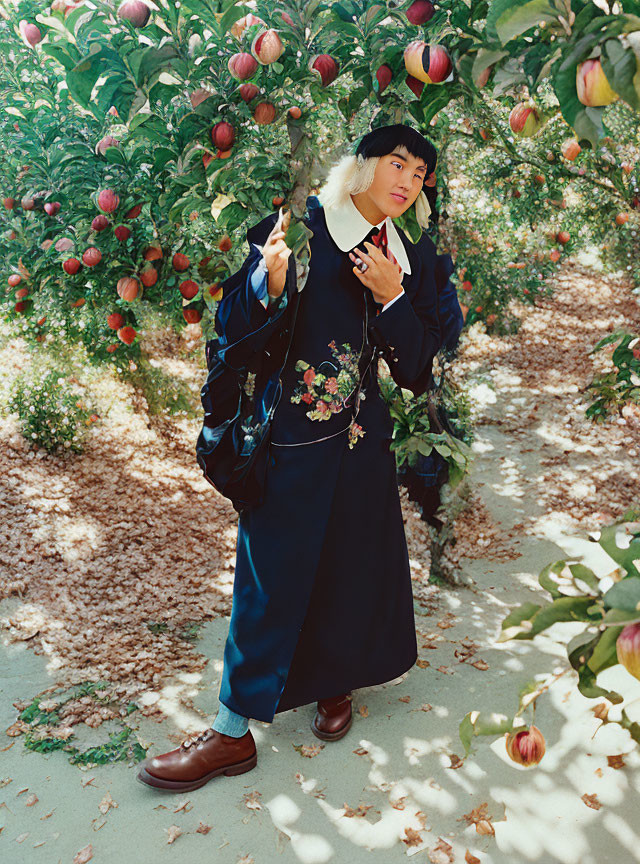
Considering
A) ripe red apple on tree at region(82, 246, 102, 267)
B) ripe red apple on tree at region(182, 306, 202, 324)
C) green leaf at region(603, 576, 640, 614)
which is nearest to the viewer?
green leaf at region(603, 576, 640, 614)

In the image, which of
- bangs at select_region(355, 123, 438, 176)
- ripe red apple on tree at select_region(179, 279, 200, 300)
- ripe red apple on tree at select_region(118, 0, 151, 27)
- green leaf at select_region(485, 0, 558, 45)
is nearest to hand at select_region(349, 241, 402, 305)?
bangs at select_region(355, 123, 438, 176)

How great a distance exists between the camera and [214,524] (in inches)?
218

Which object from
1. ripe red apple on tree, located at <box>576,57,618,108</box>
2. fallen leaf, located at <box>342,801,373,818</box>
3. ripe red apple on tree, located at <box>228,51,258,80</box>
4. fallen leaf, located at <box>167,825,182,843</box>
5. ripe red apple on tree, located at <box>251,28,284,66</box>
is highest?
ripe red apple on tree, located at <box>251,28,284,66</box>

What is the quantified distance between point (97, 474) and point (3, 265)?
2.29 m

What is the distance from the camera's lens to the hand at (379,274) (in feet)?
7.00

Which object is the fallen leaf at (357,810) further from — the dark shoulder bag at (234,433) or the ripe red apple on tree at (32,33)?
the ripe red apple on tree at (32,33)

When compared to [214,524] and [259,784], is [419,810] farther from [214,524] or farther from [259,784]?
[214,524]

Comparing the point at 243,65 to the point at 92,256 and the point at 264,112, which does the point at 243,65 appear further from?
the point at 92,256

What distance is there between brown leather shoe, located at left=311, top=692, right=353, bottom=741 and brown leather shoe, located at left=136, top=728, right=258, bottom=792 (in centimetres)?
28

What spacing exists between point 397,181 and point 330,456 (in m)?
0.89

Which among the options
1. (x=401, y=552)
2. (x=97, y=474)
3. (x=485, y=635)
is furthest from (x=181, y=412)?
(x=401, y=552)

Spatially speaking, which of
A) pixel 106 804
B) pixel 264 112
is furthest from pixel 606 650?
pixel 264 112

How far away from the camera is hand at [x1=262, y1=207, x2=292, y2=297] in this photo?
1935 millimetres

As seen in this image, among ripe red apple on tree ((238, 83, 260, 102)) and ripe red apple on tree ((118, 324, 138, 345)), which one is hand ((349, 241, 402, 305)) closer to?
ripe red apple on tree ((238, 83, 260, 102))
